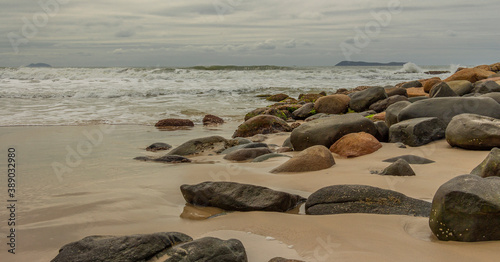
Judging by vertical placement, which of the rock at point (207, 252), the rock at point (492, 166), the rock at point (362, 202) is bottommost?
the rock at point (362, 202)

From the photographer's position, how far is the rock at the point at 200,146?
251 inches

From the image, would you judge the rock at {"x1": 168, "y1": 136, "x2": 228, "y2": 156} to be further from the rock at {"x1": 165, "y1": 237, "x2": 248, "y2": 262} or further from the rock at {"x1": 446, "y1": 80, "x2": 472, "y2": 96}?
the rock at {"x1": 446, "y1": 80, "x2": 472, "y2": 96}

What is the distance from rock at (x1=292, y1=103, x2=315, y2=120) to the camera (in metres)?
11.1

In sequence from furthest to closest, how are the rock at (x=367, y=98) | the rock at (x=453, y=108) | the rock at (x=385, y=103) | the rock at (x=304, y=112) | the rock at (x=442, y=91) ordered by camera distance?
the rock at (x=304, y=112) → the rock at (x=367, y=98) → the rock at (x=385, y=103) → the rock at (x=442, y=91) → the rock at (x=453, y=108)

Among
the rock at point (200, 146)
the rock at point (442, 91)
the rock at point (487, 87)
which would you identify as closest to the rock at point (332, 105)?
the rock at point (442, 91)

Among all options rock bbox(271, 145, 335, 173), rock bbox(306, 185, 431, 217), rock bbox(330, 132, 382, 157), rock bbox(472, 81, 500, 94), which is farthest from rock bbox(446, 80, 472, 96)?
rock bbox(306, 185, 431, 217)

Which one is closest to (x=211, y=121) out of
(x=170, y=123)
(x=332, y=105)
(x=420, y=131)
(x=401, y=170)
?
(x=170, y=123)

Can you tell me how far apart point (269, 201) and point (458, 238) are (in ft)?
4.64

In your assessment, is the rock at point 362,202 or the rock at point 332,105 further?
the rock at point 332,105

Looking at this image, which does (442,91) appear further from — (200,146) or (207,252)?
(207,252)

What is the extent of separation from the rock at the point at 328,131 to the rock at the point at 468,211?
3.44m

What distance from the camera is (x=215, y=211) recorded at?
→ 11.1 feet

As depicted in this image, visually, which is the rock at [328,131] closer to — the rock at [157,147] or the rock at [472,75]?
the rock at [157,147]

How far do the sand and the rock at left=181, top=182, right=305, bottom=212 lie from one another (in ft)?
0.30
